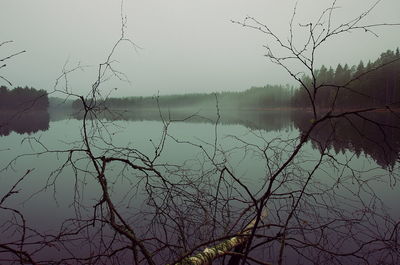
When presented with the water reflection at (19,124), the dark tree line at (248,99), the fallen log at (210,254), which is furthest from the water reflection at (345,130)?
the dark tree line at (248,99)

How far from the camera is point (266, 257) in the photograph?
7137 mm

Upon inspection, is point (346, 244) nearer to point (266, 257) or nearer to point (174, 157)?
point (266, 257)

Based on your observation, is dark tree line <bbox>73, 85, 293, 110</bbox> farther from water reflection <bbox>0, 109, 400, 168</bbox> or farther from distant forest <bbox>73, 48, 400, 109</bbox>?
water reflection <bbox>0, 109, 400, 168</bbox>

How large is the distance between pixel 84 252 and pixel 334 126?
7702 mm

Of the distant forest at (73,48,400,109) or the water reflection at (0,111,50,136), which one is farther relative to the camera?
the distant forest at (73,48,400,109)

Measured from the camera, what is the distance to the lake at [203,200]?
2.57 meters

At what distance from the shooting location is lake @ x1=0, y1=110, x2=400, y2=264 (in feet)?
8.45

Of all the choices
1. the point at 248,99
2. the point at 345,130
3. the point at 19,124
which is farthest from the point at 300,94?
the point at 248,99

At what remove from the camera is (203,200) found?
9.87 feet

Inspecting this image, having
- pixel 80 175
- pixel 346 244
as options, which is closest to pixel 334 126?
pixel 346 244

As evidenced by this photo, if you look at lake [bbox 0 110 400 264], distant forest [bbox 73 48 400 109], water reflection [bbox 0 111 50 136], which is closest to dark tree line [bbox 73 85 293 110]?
distant forest [bbox 73 48 400 109]

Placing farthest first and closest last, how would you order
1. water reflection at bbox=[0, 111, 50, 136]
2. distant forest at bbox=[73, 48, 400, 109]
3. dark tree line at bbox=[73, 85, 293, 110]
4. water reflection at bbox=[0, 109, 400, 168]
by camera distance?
dark tree line at bbox=[73, 85, 293, 110]
distant forest at bbox=[73, 48, 400, 109]
water reflection at bbox=[0, 111, 50, 136]
water reflection at bbox=[0, 109, 400, 168]

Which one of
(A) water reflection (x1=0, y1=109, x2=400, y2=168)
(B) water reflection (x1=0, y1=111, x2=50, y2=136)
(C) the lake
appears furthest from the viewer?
(C) the lake

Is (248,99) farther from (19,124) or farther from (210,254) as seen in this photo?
(210,254)
